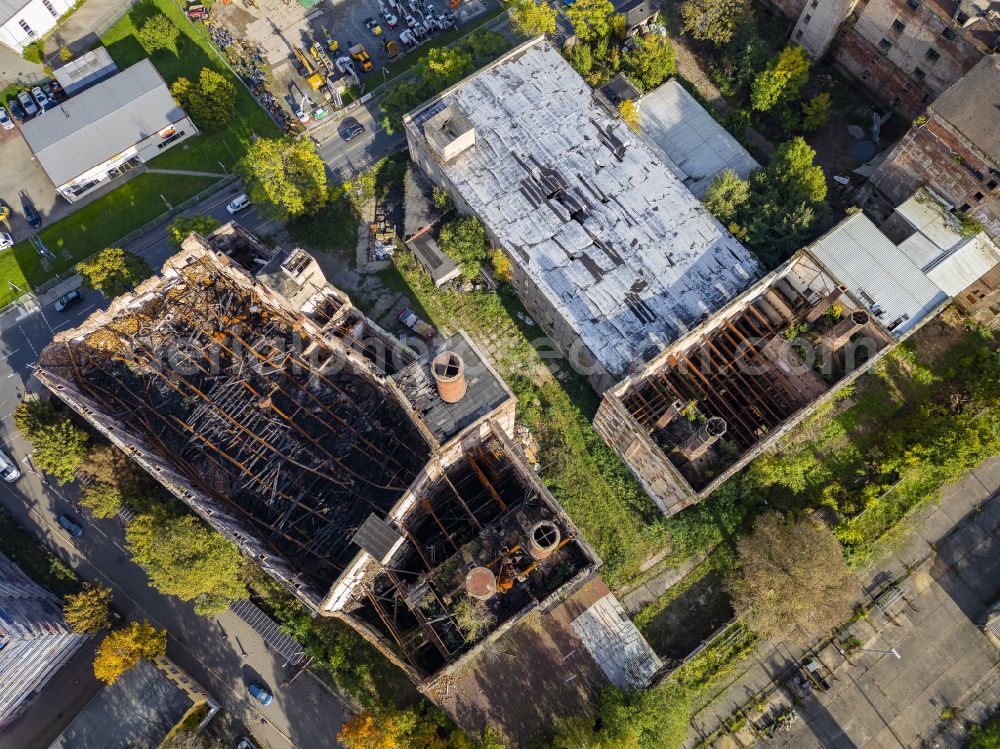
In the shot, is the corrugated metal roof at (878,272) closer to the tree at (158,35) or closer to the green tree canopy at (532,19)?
the green tree canopy at (532,19)

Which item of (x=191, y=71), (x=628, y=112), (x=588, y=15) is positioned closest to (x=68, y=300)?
(x=191, y=71)

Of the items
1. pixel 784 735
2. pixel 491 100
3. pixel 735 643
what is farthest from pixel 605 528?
pixel 491 100

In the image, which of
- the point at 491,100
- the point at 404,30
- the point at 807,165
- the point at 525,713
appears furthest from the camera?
the point at 404,30

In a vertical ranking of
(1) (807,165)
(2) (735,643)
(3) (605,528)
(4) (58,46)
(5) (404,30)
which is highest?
(4) (58,46)

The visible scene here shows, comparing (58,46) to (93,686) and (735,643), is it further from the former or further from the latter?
(735,643)

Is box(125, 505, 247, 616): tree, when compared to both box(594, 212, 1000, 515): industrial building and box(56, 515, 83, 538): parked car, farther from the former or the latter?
box(594, 212, 1000, 515): industrial building

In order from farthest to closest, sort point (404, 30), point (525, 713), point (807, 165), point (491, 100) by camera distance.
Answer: point (404, 30), point (491, 100), point (807, 165), point (525, 713)
